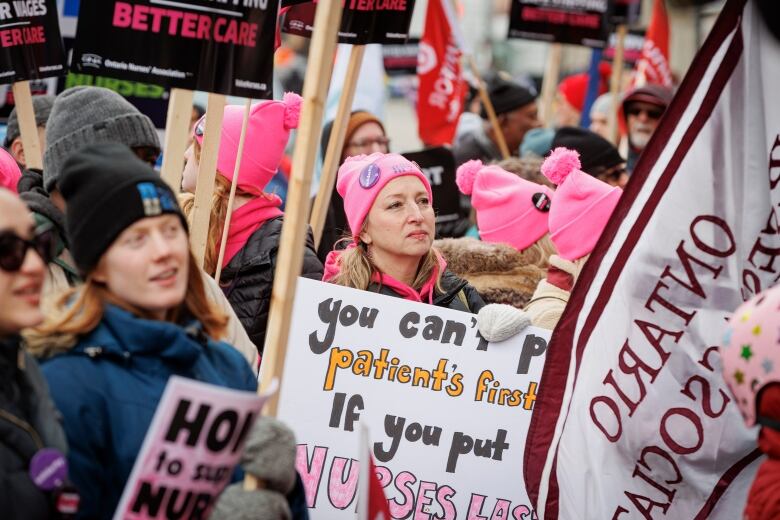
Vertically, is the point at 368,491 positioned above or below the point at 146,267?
below

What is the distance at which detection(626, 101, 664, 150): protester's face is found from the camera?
31.7ft

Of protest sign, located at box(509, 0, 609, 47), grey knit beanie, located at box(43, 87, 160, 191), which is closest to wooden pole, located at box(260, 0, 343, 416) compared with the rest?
grey knit beanie, located at box(43, 87, 160, 191)

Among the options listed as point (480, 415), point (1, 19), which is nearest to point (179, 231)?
point (480, 415)

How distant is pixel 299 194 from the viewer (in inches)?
130

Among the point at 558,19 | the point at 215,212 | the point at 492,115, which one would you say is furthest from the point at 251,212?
the point at 558,19

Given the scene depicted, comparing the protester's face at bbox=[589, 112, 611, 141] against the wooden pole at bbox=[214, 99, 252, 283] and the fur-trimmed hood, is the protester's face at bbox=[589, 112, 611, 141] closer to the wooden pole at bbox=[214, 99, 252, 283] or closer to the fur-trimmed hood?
the fur-trimmed hood

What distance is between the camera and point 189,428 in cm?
289

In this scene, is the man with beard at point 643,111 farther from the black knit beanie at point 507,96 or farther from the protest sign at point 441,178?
the protest sign at point 441,178

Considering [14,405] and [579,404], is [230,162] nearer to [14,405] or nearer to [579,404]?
[579,404]

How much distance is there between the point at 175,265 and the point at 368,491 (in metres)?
0.77

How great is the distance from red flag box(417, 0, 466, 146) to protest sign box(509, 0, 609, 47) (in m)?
0.86

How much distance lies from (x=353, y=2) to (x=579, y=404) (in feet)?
9.71

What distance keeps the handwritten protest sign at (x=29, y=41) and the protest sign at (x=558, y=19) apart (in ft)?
17.7

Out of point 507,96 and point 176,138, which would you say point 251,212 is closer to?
point 176,138
